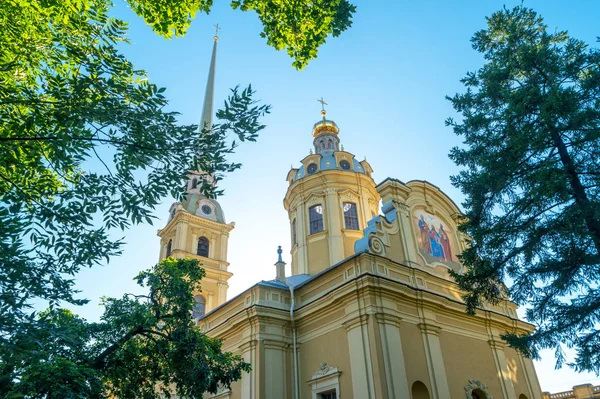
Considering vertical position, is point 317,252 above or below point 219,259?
below

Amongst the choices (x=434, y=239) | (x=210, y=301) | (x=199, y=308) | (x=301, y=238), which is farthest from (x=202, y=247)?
(x=434, y=239)

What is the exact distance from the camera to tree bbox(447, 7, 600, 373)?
915 cm

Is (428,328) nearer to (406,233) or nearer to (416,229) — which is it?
(406,233)

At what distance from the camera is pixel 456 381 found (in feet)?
49.5

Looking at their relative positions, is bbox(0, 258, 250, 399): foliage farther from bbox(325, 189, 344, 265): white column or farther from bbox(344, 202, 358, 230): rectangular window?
bbox(344, 202, 358, 230): rectangular window

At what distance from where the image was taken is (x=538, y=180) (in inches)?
358

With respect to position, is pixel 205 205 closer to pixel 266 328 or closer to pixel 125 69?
pixel 266 328

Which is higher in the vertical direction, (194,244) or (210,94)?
(210,94)

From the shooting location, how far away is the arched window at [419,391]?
14.0 metres

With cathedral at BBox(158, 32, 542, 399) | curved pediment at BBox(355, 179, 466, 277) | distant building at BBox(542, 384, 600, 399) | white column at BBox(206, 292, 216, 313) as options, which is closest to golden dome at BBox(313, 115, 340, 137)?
cathedral at BBox(158, 32, 542, 399)

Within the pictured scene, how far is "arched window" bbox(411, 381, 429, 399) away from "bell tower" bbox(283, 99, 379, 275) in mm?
7340

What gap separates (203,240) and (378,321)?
18.3 metres

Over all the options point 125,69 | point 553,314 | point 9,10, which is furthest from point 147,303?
point 553,314

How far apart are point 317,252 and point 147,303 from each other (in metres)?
10.9
